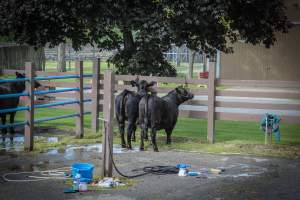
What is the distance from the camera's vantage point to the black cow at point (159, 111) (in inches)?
439

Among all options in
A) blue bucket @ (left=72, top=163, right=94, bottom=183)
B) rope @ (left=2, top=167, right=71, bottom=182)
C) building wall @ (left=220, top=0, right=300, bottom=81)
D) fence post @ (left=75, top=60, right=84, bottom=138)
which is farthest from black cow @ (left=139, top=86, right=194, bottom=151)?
building wall @ (left=220, top=0, right=300, bottom=81)

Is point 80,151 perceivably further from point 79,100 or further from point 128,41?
point 128,41

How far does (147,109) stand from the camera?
11.1 m

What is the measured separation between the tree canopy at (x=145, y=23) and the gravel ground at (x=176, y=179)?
12.9 ft

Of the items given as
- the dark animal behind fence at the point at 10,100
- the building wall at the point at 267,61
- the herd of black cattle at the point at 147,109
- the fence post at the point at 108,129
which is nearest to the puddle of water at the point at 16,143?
the dark animal behind fence at the point at 10,100

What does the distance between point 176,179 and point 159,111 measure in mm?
2817

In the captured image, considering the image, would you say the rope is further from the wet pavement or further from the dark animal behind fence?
the dark animal behind fence

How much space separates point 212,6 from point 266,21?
5.79ft

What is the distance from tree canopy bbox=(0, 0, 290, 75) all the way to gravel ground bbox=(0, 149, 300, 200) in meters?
3.94

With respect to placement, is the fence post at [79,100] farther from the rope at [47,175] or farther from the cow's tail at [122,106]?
the rope at [47,175]

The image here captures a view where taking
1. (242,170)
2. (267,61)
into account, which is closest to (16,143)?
(242,170)

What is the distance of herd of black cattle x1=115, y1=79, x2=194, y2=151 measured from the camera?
1116 cm

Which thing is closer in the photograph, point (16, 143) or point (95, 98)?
point (16, 143)

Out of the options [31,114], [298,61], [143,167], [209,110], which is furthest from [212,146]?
[298,61]
